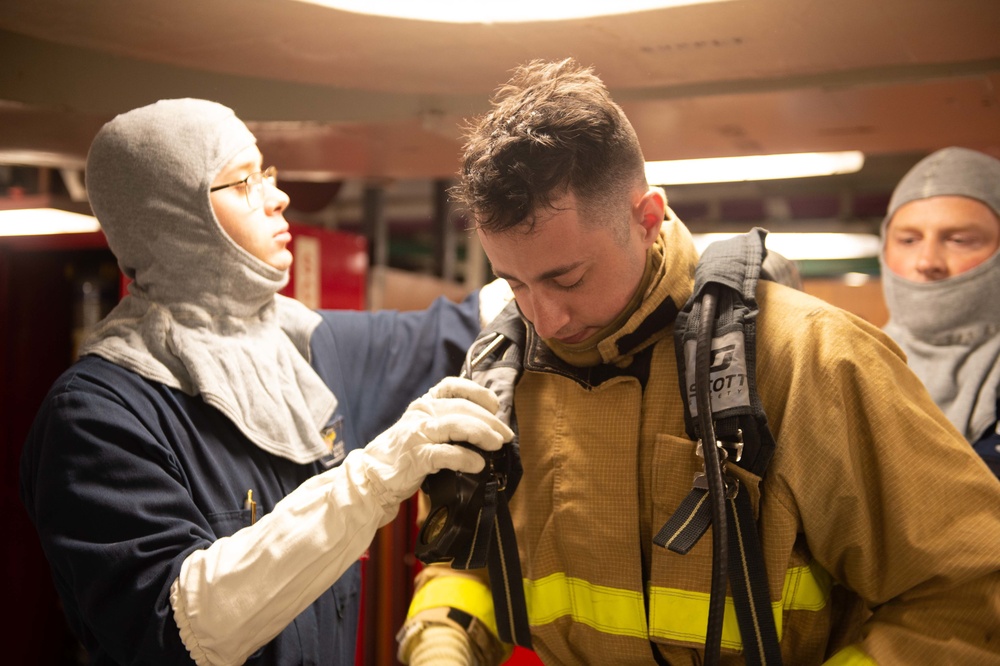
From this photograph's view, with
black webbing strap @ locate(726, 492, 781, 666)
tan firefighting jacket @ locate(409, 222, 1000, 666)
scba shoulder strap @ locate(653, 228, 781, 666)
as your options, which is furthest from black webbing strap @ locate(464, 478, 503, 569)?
black webbing strap @ locate(726, 492, 781, 666)

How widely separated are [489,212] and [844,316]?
642 millimetres

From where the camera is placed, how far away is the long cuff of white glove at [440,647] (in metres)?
1.65

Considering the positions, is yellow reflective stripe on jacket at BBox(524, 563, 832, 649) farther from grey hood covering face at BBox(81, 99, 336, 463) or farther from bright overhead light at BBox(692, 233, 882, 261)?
bright overhead light at BBox(692, 233, 882, 261)

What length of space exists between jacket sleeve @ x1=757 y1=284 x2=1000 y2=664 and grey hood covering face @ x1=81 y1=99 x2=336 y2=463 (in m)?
1.03

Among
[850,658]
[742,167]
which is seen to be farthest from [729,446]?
[742,167]

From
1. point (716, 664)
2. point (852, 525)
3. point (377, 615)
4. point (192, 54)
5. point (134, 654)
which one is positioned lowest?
point (377, 615)

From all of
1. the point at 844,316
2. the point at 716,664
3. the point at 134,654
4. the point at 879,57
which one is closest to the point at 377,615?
the point at 134,654

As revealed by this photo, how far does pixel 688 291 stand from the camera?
1570 mm

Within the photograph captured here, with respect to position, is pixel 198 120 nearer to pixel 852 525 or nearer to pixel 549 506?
pixel 549 506

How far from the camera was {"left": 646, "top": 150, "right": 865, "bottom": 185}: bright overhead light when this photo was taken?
105 inches

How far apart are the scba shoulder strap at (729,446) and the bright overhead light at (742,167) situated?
1.00 metres

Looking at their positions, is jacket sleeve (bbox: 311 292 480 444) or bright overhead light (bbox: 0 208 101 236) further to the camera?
bright overhead light (bbox: 0 208 101 236)

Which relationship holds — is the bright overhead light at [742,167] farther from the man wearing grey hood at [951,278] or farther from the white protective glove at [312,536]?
the white protective glove at [312,536]

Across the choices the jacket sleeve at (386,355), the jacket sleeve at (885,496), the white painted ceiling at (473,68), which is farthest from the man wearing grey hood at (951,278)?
the jacket sleeve at (386,355)
